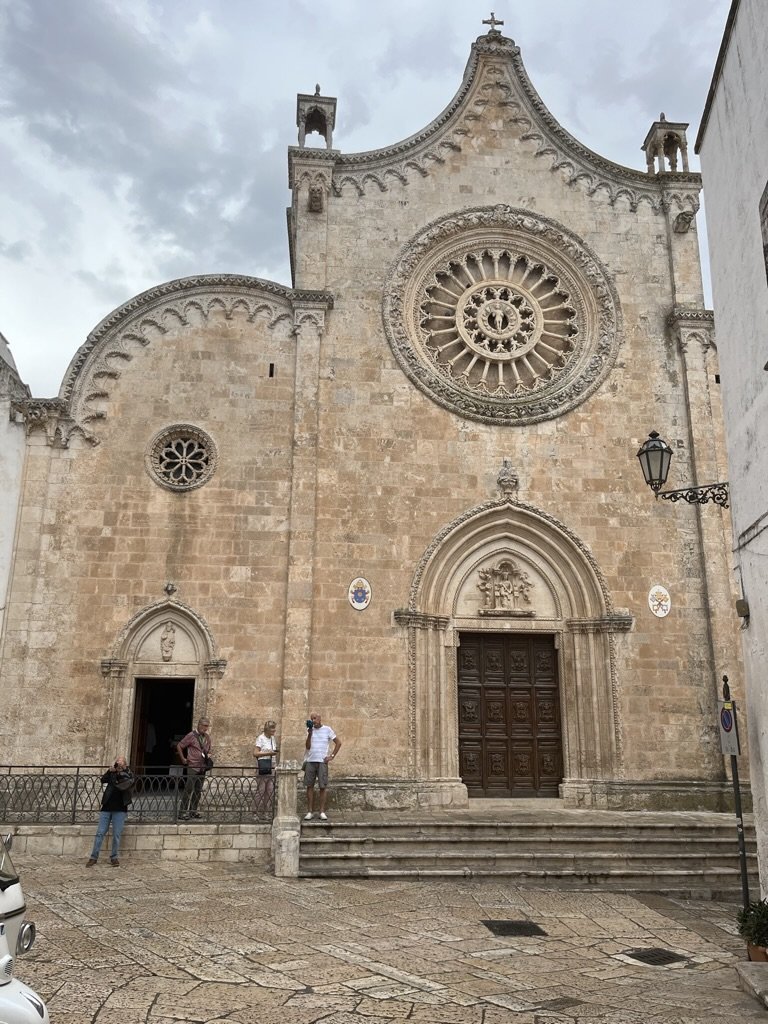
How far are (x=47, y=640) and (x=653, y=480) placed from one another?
10.6 metres

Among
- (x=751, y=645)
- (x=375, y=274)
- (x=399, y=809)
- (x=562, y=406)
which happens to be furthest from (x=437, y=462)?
(x=751, y=645)

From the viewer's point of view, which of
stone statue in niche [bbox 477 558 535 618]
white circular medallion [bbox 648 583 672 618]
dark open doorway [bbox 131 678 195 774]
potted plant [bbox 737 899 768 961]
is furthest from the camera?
dark open doorway [bbox 131 678 195 774]

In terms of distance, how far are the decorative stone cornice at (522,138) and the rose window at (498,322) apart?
2.32 metres

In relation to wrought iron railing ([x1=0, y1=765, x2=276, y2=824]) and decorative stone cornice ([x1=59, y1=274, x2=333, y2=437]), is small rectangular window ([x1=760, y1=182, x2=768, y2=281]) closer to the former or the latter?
wrought iron railing ([x1=0, y1=765, x2=276, y2=824])

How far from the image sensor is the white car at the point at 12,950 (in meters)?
3.91

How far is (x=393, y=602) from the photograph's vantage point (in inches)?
612

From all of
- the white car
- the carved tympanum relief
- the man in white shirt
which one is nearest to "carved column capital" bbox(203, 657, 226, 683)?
the man in white shirt

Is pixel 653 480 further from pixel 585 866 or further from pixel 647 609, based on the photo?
pixel 647 609

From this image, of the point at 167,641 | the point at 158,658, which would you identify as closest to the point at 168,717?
the point at 158,658

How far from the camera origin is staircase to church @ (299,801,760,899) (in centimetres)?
1120

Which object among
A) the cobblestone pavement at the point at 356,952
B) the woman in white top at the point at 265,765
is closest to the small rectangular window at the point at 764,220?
the cobblestone pavement at the point at 356,952

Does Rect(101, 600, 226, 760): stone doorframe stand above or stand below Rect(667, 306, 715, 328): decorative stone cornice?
below

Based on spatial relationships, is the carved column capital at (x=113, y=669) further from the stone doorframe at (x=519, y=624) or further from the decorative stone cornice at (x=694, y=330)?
the decorative stone cornice at (x=694, y=330)

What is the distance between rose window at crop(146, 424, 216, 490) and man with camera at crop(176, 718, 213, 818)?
471cm
